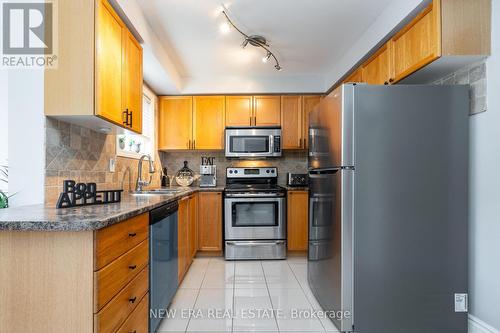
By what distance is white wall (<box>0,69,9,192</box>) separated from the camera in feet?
5.43

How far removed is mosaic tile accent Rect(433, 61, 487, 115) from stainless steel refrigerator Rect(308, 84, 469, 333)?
0.23 ft

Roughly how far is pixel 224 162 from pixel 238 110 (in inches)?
32.4

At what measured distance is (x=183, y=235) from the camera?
2.73m

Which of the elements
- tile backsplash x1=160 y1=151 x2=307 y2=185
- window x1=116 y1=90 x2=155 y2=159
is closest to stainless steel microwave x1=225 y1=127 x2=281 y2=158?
tile backsplash x1=160 y1=151 x2=307 y2=185

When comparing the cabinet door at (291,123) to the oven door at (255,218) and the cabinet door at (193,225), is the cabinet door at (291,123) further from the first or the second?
the cabinet door at (193,225)

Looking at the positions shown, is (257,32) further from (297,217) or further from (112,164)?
(297,217)

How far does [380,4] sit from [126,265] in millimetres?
2604

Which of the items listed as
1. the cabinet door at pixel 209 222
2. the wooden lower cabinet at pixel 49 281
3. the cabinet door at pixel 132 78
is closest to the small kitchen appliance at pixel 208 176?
the cabinet door at pixel 209 222

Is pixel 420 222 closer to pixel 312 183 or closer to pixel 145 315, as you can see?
pixel 312 183

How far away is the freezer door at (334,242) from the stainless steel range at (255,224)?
1157 millimetres

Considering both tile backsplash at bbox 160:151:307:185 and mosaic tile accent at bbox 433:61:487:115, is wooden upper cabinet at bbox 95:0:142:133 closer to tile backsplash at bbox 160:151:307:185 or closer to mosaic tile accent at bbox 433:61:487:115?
tile backsplash at bbox 160:151:307:185

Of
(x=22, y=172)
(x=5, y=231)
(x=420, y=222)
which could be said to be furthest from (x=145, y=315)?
(x=420, y=222)

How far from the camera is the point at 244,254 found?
3590mm

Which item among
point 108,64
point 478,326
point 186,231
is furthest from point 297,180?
point 108,64
